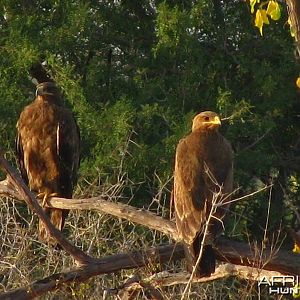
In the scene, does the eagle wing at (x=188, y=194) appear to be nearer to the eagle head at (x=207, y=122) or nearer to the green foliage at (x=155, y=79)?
the eagle head at (x=207, y=122)

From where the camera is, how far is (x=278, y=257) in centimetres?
525

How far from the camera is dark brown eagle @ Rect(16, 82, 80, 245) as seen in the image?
7676 millimetres

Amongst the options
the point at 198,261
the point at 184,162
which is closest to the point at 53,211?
the point at 184,162

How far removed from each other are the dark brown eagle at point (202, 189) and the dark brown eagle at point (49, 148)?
137cm

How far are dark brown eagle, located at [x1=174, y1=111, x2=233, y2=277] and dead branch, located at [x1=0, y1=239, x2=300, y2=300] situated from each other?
10 centimetres

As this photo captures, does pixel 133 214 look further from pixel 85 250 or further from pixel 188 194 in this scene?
pixel 85 250

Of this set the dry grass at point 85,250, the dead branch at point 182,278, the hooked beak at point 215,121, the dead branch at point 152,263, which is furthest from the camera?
the dry grass at point 85,250

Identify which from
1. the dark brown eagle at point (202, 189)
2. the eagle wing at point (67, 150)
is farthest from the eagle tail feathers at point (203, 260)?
the eagle wing at point (67, 150)

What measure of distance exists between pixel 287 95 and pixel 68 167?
443 centimetres

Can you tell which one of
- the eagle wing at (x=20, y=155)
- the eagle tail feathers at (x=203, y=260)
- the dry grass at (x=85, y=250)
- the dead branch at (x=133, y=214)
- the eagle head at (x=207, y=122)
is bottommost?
the dry grass at (x=85, y=250)

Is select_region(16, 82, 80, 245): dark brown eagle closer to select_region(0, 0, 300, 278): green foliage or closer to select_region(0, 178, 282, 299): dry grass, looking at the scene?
select_region(0, 178, 282, 299): dry grass

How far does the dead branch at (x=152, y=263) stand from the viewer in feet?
17.1

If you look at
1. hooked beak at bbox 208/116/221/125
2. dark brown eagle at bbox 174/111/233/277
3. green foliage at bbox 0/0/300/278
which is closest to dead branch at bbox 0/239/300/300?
dark brown eagle at bbox 174/111/233/277

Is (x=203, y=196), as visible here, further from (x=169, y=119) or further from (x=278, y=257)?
(x=169, y=119)
